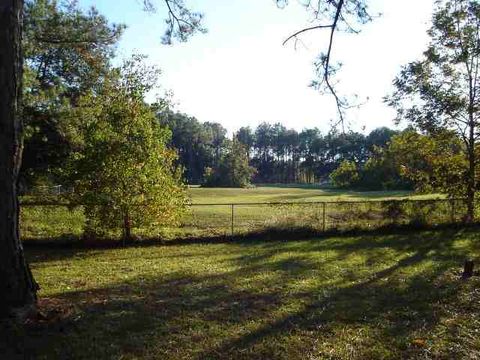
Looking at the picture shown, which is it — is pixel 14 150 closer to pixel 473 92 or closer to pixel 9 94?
pixel 9 94

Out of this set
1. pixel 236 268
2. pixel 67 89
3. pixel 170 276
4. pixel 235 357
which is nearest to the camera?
pixel 235 357

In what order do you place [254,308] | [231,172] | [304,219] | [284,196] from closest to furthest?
[254,308]
[304,219]
[284,196]
[231,172]

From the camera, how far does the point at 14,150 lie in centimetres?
632

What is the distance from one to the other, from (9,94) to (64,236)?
35.8 ft

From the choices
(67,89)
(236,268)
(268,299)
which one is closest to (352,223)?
(236,268)

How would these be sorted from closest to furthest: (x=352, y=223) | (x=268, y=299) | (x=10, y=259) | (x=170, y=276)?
1. (x=10, y=259)
2. (x=268, y=299)
3. (x=170, y=276)
4. (x=352, y=223)

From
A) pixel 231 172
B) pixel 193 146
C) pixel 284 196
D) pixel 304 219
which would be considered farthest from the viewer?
pixel 193 146

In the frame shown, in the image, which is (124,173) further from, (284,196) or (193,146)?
(193,146)

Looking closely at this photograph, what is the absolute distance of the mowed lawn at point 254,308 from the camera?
561cm

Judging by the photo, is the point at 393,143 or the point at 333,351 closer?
the point at 333,351

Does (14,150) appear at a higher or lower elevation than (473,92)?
lower

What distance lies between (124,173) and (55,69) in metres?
13.8

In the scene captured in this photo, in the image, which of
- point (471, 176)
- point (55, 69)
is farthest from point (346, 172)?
point (55, 69)

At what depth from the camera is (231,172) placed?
86875 millimetres
